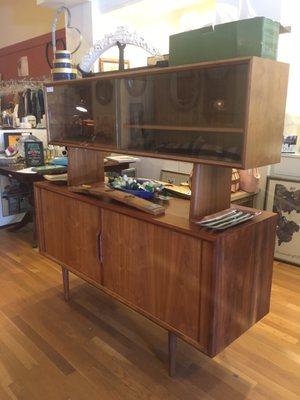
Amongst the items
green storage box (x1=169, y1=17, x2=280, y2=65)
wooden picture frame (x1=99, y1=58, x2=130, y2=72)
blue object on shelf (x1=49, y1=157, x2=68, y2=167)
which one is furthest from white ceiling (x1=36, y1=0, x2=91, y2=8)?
green storage box (x1=169, y1=17, x2=280, y2=65)

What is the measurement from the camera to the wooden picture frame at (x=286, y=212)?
302 centimetres

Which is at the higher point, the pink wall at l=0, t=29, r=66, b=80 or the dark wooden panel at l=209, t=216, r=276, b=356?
the pink wall at l=0, t=29, r=66, b=80

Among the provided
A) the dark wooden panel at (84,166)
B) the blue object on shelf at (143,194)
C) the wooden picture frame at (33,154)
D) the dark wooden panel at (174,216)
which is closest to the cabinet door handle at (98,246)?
the dark wooden panel at (174,216)

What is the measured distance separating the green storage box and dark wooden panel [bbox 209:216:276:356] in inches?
29.4

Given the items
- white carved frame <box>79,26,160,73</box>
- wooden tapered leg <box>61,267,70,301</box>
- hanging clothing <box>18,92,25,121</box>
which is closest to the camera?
white carved frame <box>79,26,160,73</box>

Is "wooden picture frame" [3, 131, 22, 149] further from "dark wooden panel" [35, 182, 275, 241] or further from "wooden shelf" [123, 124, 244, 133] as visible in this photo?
"wooden shelf" [123, 124, 244, 133]

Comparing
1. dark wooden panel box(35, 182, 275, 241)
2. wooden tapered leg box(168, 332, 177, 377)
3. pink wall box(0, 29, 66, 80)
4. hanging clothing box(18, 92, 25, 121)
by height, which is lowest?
wooden tapered leg box(168, 332, 177, 377)

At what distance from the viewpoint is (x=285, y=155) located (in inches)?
120

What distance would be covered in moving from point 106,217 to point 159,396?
3.15 feet

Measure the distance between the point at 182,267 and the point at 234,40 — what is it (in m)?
0.99

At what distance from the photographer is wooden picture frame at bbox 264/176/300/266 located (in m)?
3.02

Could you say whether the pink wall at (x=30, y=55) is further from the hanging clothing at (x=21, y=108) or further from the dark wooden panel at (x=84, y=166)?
the dark wooden panel at (x=84, y=166)

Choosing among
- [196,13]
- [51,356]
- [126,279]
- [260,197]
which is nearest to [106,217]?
[126,279]

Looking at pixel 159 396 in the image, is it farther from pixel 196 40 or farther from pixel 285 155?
pixel 285 155
